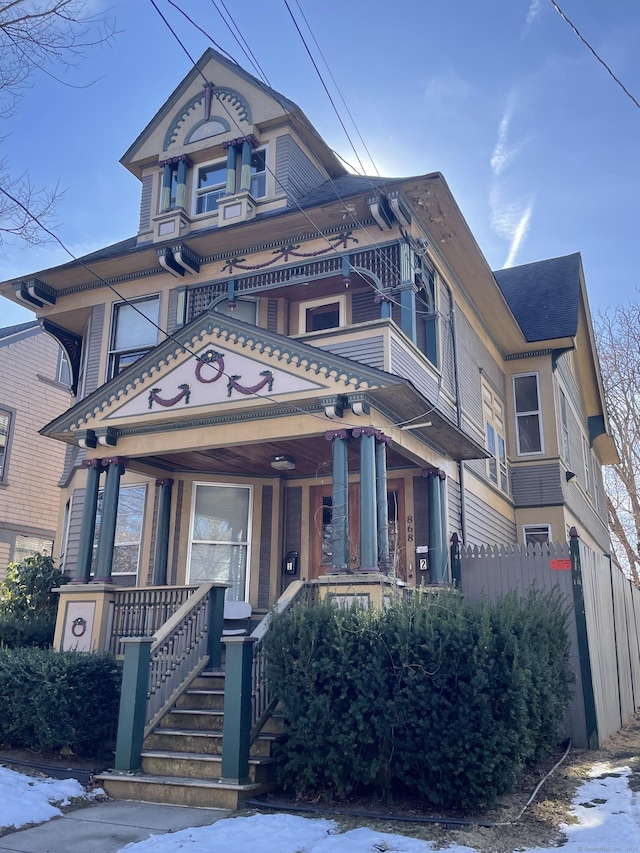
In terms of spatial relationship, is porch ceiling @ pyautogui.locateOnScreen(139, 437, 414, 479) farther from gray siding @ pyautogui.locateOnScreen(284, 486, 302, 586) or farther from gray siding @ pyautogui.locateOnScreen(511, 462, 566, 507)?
gray siding @ pyautogui.locateOnScreen(511, 462, 566, 507)

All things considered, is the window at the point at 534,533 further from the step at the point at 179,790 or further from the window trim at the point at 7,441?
the window trim at the point at 7,441

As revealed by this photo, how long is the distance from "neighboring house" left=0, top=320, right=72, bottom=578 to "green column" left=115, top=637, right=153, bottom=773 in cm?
1244

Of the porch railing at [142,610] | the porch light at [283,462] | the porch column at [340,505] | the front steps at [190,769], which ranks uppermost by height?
the porch light at [283,462]

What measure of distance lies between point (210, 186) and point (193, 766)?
35.9 feet

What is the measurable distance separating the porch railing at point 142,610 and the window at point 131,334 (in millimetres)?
5314

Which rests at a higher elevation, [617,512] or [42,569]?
[617,512]

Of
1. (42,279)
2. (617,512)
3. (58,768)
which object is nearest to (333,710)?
(58,768)

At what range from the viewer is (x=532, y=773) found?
7.62m

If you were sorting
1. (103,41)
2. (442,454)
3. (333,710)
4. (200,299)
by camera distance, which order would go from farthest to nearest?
(200,299) < (442,454) < (103,41) < (333,710)

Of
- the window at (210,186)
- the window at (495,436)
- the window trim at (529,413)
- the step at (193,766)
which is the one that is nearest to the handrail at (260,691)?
the step at (193,766)

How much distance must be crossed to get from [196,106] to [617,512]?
27.1m

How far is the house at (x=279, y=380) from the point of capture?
10.1 m

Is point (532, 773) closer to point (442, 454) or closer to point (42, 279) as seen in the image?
point (442, 454)

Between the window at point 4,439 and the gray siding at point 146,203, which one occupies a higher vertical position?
the gray siding at point 146,203
